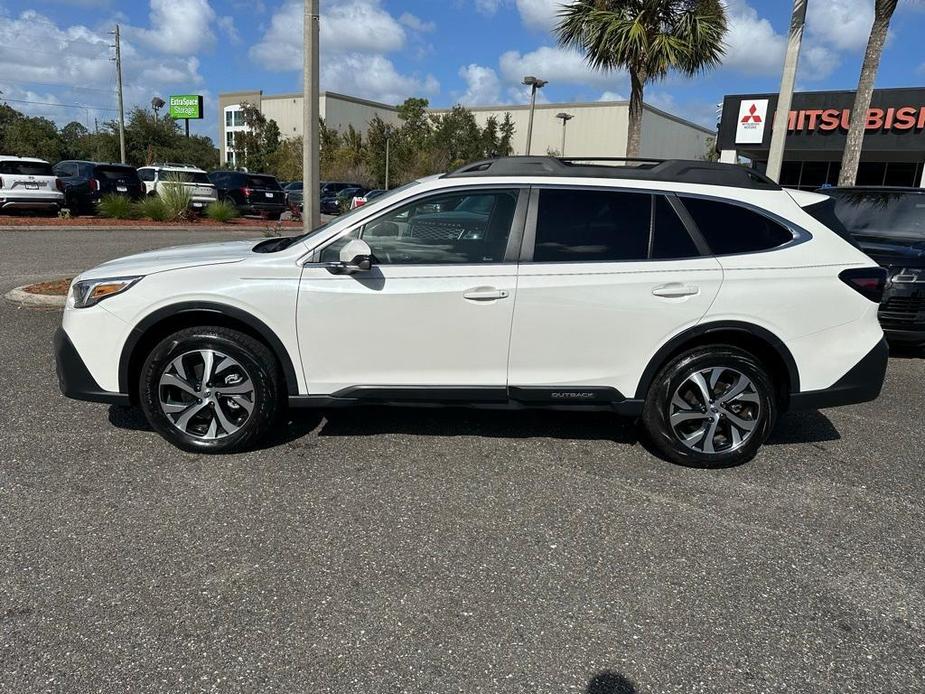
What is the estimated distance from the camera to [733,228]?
4039mm

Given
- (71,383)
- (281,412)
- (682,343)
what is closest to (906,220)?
(682,343)

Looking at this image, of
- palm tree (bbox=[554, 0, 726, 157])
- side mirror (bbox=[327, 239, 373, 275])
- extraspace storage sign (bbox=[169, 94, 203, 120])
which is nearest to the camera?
side mirror (bbox=[327, 239, 373, 275])

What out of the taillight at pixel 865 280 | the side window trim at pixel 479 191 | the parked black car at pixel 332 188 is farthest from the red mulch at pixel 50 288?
the parked black car at pixel 332 188

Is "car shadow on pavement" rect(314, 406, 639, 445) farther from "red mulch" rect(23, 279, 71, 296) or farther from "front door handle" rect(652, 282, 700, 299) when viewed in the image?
"red mulch" rect(23, 279, 71, 296)

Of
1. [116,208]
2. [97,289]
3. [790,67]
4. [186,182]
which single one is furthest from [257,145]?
[97,289]

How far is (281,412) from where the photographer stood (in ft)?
13.8

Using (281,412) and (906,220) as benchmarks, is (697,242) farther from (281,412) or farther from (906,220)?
(906,220)

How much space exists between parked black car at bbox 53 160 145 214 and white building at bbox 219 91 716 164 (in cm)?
6224

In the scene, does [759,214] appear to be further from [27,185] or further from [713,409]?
[27,185]

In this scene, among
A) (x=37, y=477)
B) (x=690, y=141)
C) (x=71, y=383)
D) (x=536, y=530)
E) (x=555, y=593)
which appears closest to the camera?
(x=555, y=593)

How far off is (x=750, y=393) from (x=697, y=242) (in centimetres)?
95

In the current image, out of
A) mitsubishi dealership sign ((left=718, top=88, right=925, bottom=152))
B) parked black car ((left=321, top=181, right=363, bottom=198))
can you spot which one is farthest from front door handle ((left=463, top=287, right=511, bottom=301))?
parked black car ((left=321, top=181, right=363, bottom=198))

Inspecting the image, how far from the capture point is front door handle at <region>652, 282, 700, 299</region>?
392cm

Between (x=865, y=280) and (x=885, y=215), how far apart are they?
186 inches
